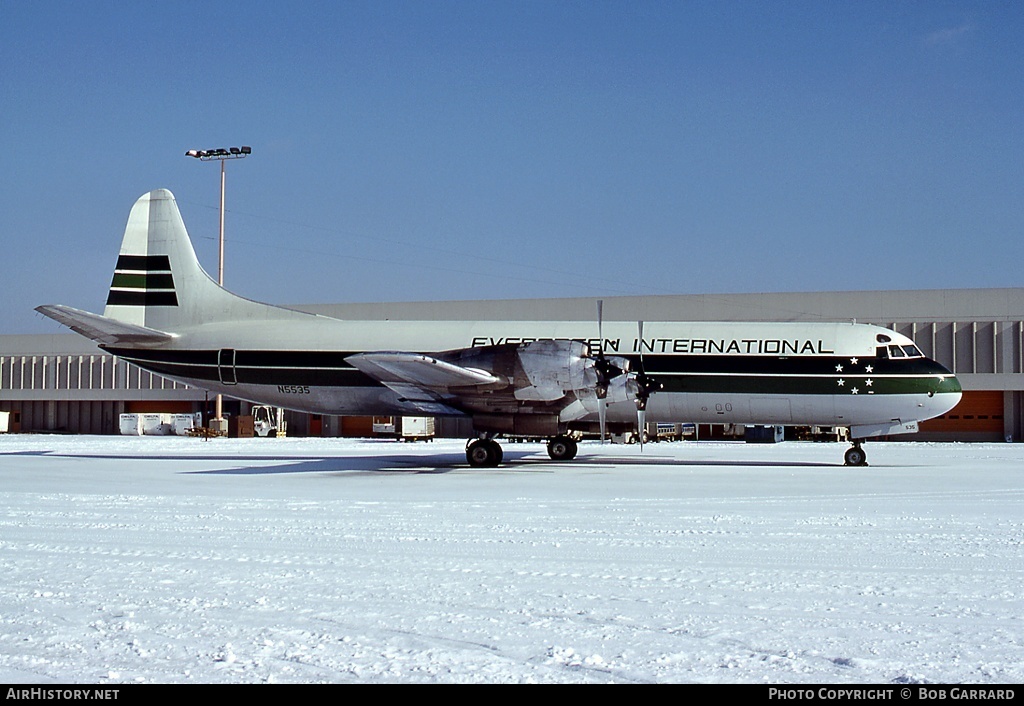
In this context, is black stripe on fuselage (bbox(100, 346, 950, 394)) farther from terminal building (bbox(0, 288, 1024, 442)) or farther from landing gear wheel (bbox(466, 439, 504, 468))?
terminal building (bbox(0, 288, 1024, 442))

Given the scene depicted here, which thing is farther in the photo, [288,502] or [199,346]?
[199,346]

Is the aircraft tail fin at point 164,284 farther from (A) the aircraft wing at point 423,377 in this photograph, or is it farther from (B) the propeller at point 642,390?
(B) the propeller at point 642,390

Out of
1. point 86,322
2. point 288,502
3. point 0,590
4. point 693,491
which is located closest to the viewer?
point 0,590

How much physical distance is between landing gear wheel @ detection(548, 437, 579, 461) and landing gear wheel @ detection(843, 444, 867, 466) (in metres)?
7.34

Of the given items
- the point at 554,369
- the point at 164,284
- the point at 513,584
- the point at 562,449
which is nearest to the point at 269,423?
the point at 164,284

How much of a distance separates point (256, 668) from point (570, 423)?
18624 mm

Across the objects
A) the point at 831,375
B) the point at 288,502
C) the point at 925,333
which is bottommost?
the point at 288,502

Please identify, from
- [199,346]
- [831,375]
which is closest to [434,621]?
[831,375]

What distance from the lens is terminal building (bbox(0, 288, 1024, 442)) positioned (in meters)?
48.3

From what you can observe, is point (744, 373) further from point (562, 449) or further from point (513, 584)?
point (513, 584)

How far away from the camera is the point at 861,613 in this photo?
682 centimetres
